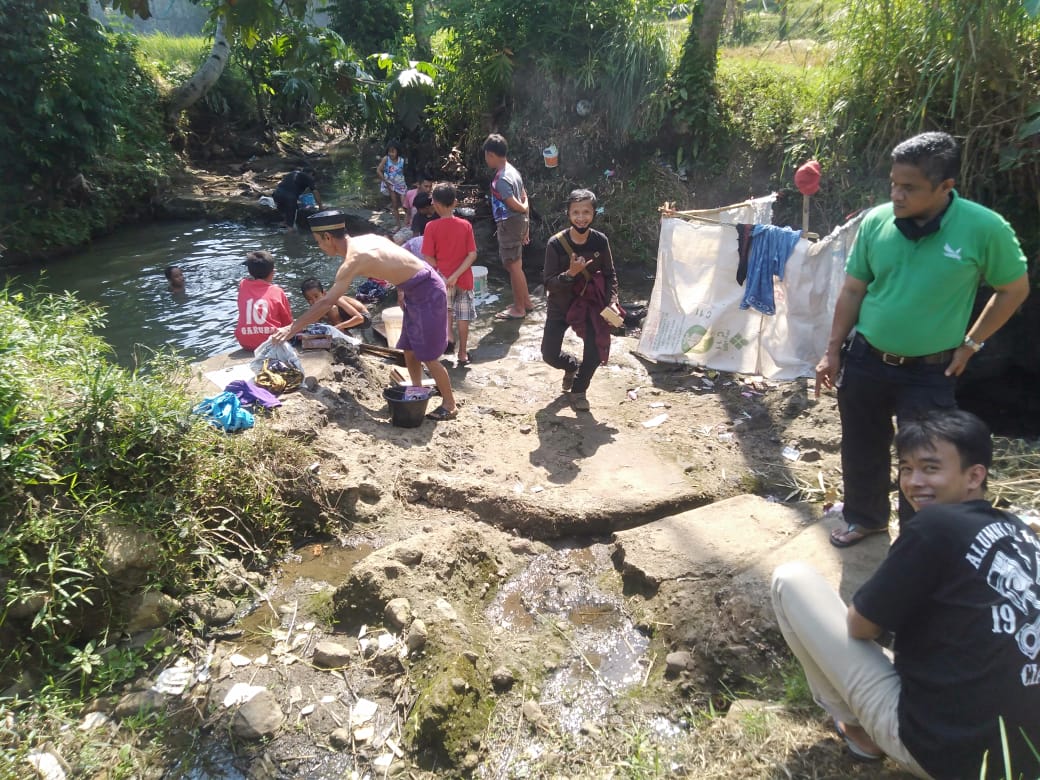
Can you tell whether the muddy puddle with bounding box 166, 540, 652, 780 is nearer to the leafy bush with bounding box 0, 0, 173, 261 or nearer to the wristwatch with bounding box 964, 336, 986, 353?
the wristwatch with bounding box 964, 336, 986, 353

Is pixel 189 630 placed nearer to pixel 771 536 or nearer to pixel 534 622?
pixel 534 622

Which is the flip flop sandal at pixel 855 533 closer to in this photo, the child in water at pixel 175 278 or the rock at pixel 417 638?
the rock at pixel 417 638

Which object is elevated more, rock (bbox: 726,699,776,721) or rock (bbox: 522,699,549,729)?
rock (bbox: 726,699,776,721)

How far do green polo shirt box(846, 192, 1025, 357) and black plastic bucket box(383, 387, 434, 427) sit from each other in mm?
3009

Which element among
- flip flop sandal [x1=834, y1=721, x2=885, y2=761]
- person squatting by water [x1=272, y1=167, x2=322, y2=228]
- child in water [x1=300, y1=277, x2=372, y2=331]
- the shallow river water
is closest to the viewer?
flip flop sandal [x1=834, y1=721, x2=885, y2=761]

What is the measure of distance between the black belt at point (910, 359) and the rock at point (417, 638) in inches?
89.6

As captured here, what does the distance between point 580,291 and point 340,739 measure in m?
3.49

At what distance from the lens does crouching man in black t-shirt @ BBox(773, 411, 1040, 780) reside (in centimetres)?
176

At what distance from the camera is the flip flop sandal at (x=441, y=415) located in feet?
17.3

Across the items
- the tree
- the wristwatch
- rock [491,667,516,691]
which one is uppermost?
the tree

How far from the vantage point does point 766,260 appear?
5.55m

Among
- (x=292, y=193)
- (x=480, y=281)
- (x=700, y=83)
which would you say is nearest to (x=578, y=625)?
(x=480, y=281)

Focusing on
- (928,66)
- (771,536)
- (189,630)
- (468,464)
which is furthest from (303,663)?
(928,66)

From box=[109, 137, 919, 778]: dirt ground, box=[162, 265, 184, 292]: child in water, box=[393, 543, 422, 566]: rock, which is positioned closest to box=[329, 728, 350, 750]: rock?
box=[109, 137, 919, 778]: dirt ground
